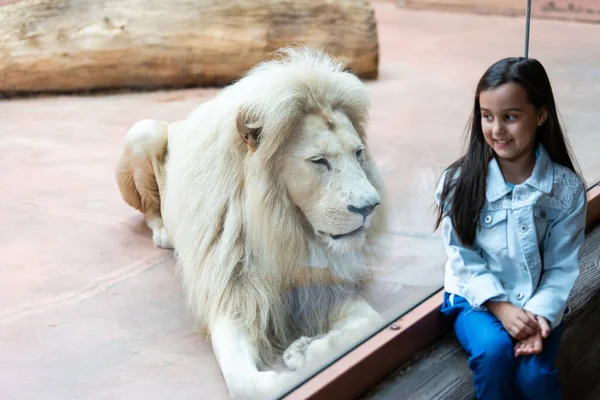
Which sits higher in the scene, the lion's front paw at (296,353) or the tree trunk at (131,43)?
the tree trunk at (131,43)

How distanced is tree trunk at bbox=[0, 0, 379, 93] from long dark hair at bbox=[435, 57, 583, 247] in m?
0.70

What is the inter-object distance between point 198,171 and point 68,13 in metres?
1.10

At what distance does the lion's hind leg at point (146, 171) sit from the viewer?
7.66 feet

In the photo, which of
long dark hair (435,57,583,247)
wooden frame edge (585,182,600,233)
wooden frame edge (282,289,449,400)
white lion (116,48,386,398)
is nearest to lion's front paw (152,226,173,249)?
white lion (116,48,386,398)

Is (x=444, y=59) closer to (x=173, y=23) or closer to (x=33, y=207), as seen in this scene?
(x=173, y=23)

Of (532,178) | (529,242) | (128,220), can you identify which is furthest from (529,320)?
(128,220)

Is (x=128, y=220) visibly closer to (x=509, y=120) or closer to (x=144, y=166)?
(x=144, y=166)

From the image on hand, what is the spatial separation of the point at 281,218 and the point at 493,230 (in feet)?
1.43

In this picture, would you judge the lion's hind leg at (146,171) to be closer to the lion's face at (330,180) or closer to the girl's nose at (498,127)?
the lion's face at (330,180)

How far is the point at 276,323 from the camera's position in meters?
1.88

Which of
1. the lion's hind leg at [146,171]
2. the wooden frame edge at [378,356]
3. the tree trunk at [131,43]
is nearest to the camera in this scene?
the wooden frame edge at [378,356]

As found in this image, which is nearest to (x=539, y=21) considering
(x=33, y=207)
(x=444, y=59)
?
(x=444, y=59)

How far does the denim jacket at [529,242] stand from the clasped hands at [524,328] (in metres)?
0.02

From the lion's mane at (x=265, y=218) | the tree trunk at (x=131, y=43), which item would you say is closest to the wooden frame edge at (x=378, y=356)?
the lion's mane at (x=265, y=218)
